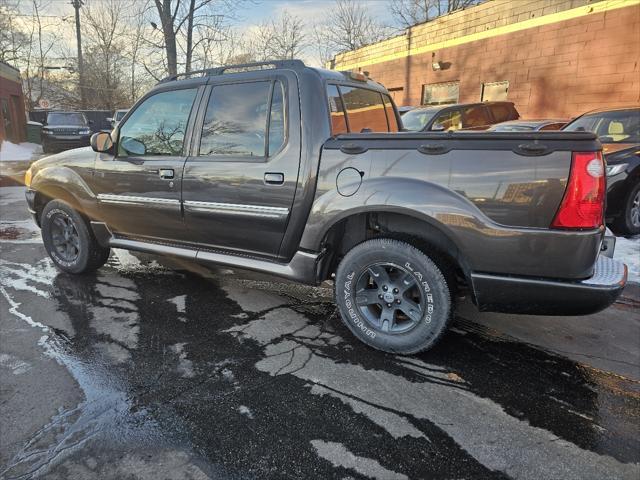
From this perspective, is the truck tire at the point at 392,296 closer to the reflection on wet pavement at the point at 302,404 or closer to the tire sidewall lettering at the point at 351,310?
the tire sidewall lettering at the point at 351,310

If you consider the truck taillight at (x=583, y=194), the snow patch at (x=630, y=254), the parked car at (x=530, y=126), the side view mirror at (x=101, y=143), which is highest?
the parked car at (x=530, y=126)

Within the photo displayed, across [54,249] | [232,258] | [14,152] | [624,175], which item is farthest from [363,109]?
[14,152]

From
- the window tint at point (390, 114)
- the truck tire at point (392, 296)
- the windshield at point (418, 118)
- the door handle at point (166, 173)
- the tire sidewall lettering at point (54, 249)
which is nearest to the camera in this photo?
the truck tire at point (392, 296)

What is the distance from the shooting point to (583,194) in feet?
7.73

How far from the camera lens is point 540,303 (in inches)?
102

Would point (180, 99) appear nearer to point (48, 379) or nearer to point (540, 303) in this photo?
point (48, 379)

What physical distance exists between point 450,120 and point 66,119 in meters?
18.3

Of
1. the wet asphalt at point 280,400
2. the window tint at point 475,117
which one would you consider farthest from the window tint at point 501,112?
the wet asphalt at point 280,400

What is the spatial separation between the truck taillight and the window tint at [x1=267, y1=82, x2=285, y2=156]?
1.84m

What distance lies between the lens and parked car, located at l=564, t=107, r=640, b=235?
5879 mm

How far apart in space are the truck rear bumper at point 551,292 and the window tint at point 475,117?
769cm

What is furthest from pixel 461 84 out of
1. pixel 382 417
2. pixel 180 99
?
pixel 382 417

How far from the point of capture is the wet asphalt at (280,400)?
6.72 ft

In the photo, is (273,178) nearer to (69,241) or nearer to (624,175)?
(69,241)
